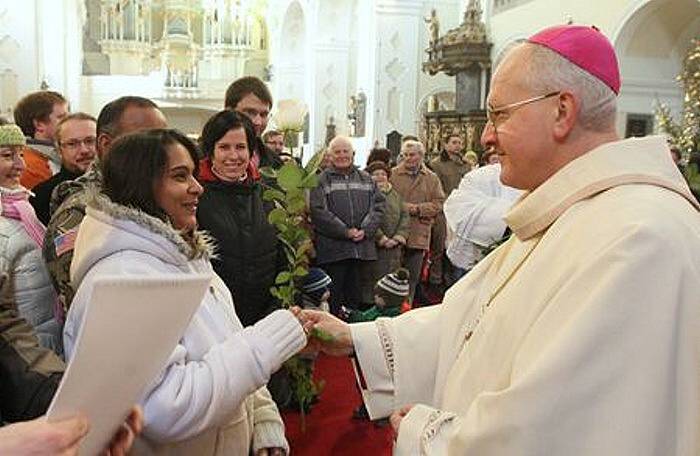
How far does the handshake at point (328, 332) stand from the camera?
2.12 m

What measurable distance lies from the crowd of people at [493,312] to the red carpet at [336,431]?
5.95ft

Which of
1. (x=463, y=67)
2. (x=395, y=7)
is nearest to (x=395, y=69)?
(x=395, y=7)

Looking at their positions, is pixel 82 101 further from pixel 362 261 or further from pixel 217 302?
pixel 217 302

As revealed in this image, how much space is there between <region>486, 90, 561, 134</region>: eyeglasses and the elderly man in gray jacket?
11.1 ft

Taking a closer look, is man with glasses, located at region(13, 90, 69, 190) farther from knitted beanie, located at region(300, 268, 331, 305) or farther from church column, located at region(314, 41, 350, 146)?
church column, located at region(314, 41, 350, 146)

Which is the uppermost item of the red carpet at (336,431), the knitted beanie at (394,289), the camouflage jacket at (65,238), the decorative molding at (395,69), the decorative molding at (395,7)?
the decorative molding at (395,7)

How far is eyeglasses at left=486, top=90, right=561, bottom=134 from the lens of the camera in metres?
1.65

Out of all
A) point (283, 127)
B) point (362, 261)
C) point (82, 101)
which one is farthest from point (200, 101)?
point (283, 127)

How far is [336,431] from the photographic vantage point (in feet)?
13.9

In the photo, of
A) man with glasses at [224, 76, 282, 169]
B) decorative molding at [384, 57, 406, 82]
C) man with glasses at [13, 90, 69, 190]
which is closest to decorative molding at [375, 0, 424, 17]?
decorative molding at [384, 57, 406, 82]

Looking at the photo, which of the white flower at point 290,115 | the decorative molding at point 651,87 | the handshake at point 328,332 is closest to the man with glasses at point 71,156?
the white flower at point 290,115

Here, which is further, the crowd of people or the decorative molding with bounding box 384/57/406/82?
the decorative molding with bounding box 384/57/406/82

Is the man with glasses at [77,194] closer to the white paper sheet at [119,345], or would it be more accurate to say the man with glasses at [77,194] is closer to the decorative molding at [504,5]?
the white paper sheet at [119,345]

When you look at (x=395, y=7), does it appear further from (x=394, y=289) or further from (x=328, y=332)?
(x=328, y=332)
